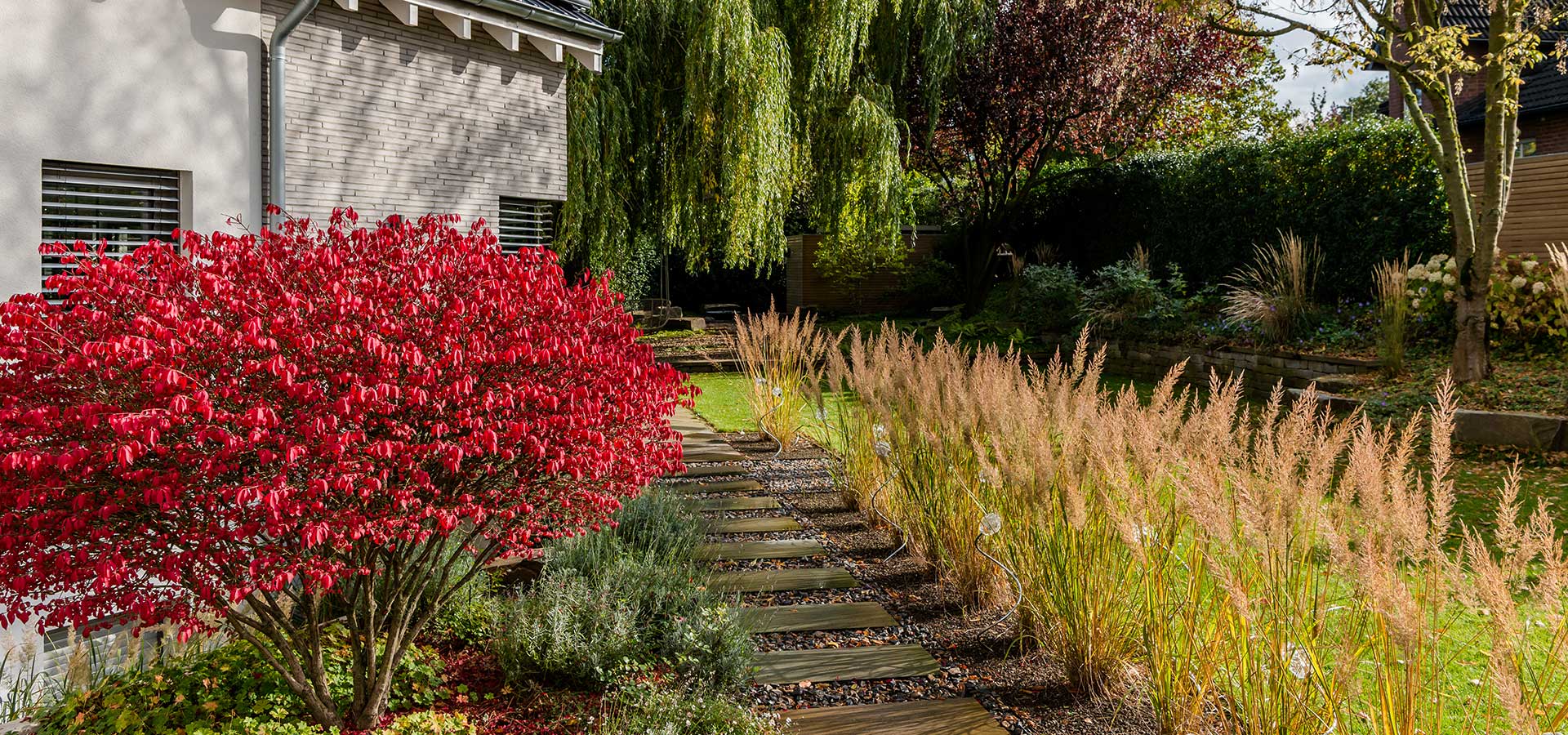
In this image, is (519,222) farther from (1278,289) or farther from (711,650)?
(1278,289)

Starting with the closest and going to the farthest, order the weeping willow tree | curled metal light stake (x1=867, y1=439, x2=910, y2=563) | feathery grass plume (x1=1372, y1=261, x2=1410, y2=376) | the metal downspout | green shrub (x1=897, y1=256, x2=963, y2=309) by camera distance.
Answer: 1. curled metal light stake (x1=867, y1=439, x2=910, y2=563)
2. the metal downspout
3. feathery grass plume (x1=1372, y1=261, x2=1410, y2=376)
4. the weeping willow tree
5. green shrub (x1=897, y1=256, x2=963, y2=309)

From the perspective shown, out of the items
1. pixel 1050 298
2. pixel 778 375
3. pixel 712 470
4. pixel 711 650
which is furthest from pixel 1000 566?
pixel 1050 298

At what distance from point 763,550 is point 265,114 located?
5261 mm

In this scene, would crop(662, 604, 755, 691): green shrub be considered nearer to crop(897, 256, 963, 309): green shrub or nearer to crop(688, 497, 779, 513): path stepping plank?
crop(688, 497, 779, 513): path stepping plank

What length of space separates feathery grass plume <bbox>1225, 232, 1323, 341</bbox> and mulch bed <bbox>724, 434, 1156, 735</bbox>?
726cm

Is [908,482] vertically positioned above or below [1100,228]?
below

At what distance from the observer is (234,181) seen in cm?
709

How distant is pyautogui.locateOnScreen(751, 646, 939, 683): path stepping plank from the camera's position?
3.45 m

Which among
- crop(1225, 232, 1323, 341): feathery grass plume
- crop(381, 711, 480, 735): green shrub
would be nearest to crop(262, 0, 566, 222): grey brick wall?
crop(381, 711, 480, 735): green shrub

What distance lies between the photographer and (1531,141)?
15.5m

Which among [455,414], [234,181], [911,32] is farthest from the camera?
[911,32]

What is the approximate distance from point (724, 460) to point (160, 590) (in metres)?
5.08

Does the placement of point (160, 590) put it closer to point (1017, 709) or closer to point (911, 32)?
point (1017, 709)

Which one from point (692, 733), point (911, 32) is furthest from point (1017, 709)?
point (911, 32)
